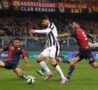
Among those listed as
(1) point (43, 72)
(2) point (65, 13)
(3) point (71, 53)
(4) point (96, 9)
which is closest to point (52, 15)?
(2) point (65, 13)

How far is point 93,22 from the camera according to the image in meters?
46.9

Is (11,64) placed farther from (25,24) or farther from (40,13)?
(40,13)

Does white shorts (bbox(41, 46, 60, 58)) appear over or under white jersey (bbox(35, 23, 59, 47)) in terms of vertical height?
under

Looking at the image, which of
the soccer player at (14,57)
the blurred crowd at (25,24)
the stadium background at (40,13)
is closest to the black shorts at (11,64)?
the soccer player at (14,57)

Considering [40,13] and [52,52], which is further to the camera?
[40,13]

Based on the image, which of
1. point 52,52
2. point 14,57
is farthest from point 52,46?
point 14,57

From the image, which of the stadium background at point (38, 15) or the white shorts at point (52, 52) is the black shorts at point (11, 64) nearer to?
the white shorts at point (52, 52)

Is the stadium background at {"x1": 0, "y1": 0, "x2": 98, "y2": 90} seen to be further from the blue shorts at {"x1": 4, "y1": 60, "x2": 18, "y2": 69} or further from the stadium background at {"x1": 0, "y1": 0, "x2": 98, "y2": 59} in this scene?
the blue shorts at {"x1": 4, "y1": 60, "x2": 18, "y2": 69}

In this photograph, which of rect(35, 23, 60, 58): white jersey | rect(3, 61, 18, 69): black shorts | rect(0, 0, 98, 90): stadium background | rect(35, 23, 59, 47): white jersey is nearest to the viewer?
rect(3, 61, 18, 69): black shorts

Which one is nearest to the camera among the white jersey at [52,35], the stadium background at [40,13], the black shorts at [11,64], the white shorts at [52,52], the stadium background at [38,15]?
the black shorts at [11,64]

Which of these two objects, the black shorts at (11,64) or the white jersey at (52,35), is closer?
the black shorts at (11,64)

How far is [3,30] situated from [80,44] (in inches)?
963

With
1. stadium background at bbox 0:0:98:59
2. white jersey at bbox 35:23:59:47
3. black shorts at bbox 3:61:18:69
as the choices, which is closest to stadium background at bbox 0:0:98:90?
stadium background at bbox 0:0:98:59

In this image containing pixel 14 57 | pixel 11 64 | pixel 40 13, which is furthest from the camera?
pixel 40 13
